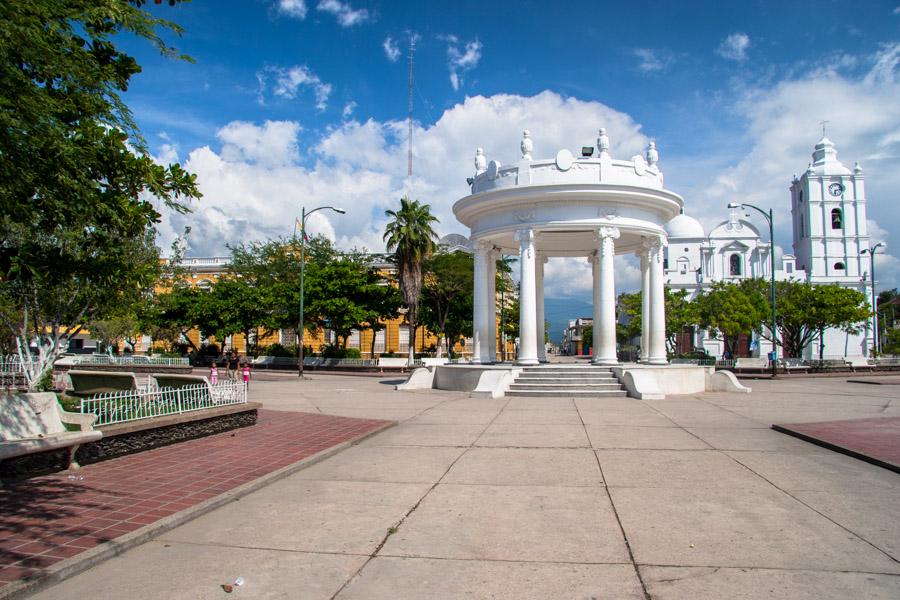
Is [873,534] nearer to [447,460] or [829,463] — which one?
[829,463]

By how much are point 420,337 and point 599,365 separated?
41903 millimetres

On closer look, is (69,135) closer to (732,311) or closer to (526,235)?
(526,235)

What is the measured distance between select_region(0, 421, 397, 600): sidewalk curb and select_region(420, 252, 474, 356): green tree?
122ft

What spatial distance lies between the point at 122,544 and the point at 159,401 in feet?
20.4

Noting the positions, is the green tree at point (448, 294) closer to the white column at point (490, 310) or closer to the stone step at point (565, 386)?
the white column at point (490, 310)

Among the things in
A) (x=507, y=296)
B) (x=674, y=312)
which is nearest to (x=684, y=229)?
(x=507, y=296)

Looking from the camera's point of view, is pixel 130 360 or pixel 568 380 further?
pixel 130 360

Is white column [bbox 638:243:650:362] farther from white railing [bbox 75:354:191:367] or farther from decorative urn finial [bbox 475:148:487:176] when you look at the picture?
white railing [bbox 75:354:191:367]

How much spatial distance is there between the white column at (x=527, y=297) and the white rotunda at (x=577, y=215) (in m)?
0.03

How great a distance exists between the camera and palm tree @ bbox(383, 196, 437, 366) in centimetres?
4078

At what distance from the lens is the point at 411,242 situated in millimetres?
40594

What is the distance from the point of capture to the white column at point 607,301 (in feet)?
72.3

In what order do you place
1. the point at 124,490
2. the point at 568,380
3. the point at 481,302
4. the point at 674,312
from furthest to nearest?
1. the point at 674,312
2. the point at 481,302
3. the point at 568,380
4. the point at 124,490

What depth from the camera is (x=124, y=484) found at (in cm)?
771
